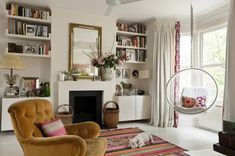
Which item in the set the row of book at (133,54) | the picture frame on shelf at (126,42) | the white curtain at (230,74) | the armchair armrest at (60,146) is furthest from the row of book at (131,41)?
the armchair armrest at (60,146)

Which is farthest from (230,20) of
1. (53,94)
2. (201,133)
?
(53,94)

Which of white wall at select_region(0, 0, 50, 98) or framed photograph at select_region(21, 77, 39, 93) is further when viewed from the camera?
framed photograph at select_region(21, 77, 39, 93)

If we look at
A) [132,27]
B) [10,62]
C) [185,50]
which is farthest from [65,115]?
[185,50]

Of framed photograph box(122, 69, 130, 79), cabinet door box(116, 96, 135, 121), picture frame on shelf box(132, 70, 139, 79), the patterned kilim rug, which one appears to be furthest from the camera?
picture frame on shelf box(132, 70, 139, 79)

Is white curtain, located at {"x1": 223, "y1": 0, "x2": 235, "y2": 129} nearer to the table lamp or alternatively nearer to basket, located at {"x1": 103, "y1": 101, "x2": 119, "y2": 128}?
basket, located at {"x1": 103, "y1": 101, "x2": 119, "y2": 128}

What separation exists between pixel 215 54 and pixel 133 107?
2.17 meters

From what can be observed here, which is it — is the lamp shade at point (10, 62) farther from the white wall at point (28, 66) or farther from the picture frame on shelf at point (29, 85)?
the picture frame on shelf at point (29, 85)

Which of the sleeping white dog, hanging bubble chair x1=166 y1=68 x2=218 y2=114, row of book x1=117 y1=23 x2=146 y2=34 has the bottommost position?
the sleeping white dog

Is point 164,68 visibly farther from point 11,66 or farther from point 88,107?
point 11,66

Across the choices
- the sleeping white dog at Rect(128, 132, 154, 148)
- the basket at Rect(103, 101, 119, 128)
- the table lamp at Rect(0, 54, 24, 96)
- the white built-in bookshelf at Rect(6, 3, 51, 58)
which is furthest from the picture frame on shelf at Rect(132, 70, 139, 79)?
the table lamp at Rect(0, 54, 24, 96)

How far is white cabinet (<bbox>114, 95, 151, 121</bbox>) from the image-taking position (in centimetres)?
462

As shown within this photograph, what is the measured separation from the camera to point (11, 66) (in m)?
3.53

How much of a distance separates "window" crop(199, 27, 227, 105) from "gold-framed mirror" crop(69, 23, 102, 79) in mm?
2408

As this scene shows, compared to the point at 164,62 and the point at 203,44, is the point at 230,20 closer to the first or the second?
the point at 203,44
